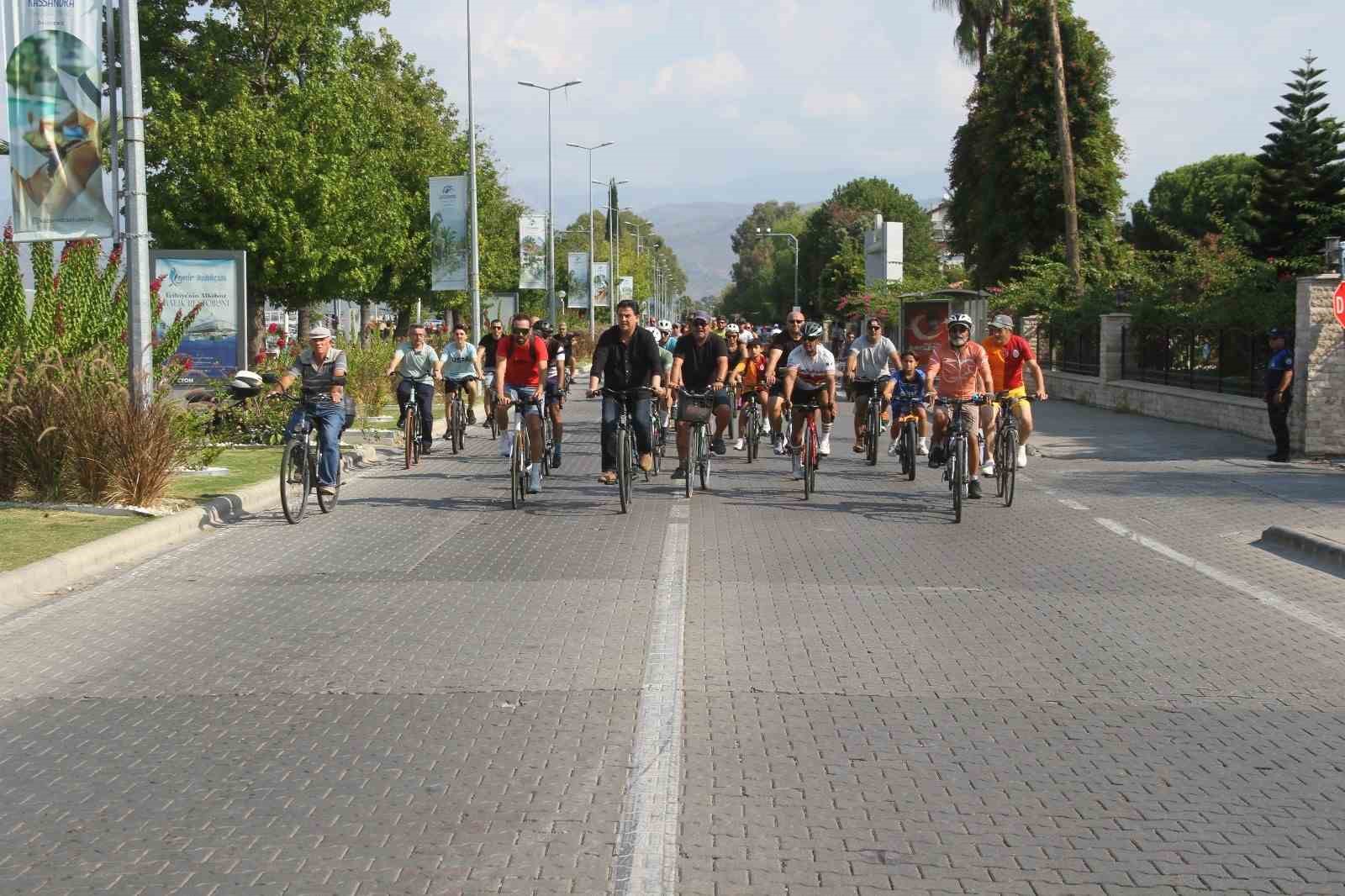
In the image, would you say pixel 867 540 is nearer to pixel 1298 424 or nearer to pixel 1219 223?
pixel 1298 424

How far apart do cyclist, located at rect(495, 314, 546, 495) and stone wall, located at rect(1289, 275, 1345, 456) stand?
993 cm

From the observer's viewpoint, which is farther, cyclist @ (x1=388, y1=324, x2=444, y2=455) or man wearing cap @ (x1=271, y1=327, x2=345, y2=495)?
cyclist @ (x1=388, y1=324, x2=444, y2=455)

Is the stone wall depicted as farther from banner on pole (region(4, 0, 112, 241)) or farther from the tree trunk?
the tree trunk

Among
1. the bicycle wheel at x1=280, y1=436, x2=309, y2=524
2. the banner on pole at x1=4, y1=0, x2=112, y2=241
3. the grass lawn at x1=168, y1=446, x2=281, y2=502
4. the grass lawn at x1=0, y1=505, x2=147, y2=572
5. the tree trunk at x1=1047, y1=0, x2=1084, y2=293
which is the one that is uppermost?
the tree trunk at x1=1047, y1=0, x2=1084, y2=293

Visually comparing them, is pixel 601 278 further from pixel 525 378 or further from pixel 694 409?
pixel 694 409

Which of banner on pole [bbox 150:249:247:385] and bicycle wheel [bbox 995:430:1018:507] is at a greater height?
banner on pole [bbox 150:249:247:385]

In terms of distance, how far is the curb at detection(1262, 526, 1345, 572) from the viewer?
37.2 feet

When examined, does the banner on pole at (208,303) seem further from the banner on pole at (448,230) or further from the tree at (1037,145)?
the tree at (1037,145)

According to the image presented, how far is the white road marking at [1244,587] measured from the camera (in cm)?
891

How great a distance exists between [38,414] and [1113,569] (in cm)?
899

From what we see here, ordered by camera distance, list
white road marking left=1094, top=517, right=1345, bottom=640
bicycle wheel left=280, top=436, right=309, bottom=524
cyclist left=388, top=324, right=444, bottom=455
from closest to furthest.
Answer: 1. white road marking left=1094, top=517, right=1345, bottom=640
2. bicycle wheel left=280, top=436, right=309, bottom=524
3. cyclist left=388, top=324, right=444, bottom=455

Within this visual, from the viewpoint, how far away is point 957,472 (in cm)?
1359

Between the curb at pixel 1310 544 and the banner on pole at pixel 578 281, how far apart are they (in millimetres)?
60406

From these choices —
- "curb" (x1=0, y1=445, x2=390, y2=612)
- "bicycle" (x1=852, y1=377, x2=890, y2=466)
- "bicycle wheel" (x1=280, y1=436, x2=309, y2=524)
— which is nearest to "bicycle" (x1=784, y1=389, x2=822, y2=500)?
"bicycle" (x1=852, y1=377, x2=890, y2=466)
